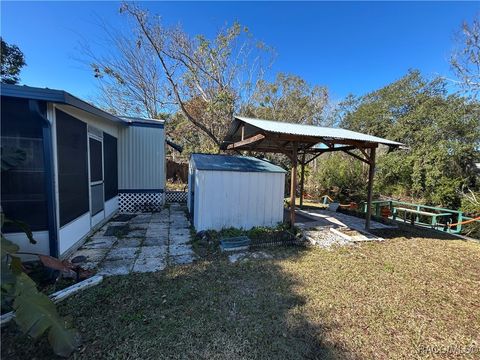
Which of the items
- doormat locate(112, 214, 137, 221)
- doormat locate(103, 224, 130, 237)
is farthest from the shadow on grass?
doormat locate(112, 214, 137, 221)

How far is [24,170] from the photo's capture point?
133 inches

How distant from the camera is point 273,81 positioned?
1434cm

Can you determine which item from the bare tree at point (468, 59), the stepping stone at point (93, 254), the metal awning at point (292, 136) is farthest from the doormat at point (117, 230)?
the bare tree at point (468, 59)

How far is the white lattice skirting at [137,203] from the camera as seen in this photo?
26.9 ft

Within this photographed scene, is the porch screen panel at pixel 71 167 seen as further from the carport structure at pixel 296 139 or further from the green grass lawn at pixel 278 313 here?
the carport structure at pixel 296 139

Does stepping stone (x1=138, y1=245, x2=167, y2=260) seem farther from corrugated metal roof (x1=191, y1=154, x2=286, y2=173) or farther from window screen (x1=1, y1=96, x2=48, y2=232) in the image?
corrugated metal roof (x1=191, y1=154, x2=286, y2=173)

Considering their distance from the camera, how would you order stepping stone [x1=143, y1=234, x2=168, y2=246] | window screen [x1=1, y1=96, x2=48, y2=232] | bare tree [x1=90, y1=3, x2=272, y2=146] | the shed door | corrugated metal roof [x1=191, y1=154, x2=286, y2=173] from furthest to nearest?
bare tree [x1=90, y1=3, x2=272, y2=146] → corrugated metal roof [x1=191, y1=154, x2=286, y2=173] → the shed door → stepping stone [x1=143, y1=234, x2=168, y2=246] → window screen [x1=1, y1=96, x2=48, y2=232]

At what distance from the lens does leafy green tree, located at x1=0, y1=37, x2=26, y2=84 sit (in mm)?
10492

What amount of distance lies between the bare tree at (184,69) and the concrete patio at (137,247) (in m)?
7.27

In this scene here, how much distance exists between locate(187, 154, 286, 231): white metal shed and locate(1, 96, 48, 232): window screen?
2.87 meters

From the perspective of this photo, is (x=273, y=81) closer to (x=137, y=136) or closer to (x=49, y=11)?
(x=137, y=136)

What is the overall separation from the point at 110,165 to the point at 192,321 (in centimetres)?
621

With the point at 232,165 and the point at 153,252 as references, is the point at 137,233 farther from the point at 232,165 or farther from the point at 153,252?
the point at 232,165

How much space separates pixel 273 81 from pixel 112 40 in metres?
9.32
